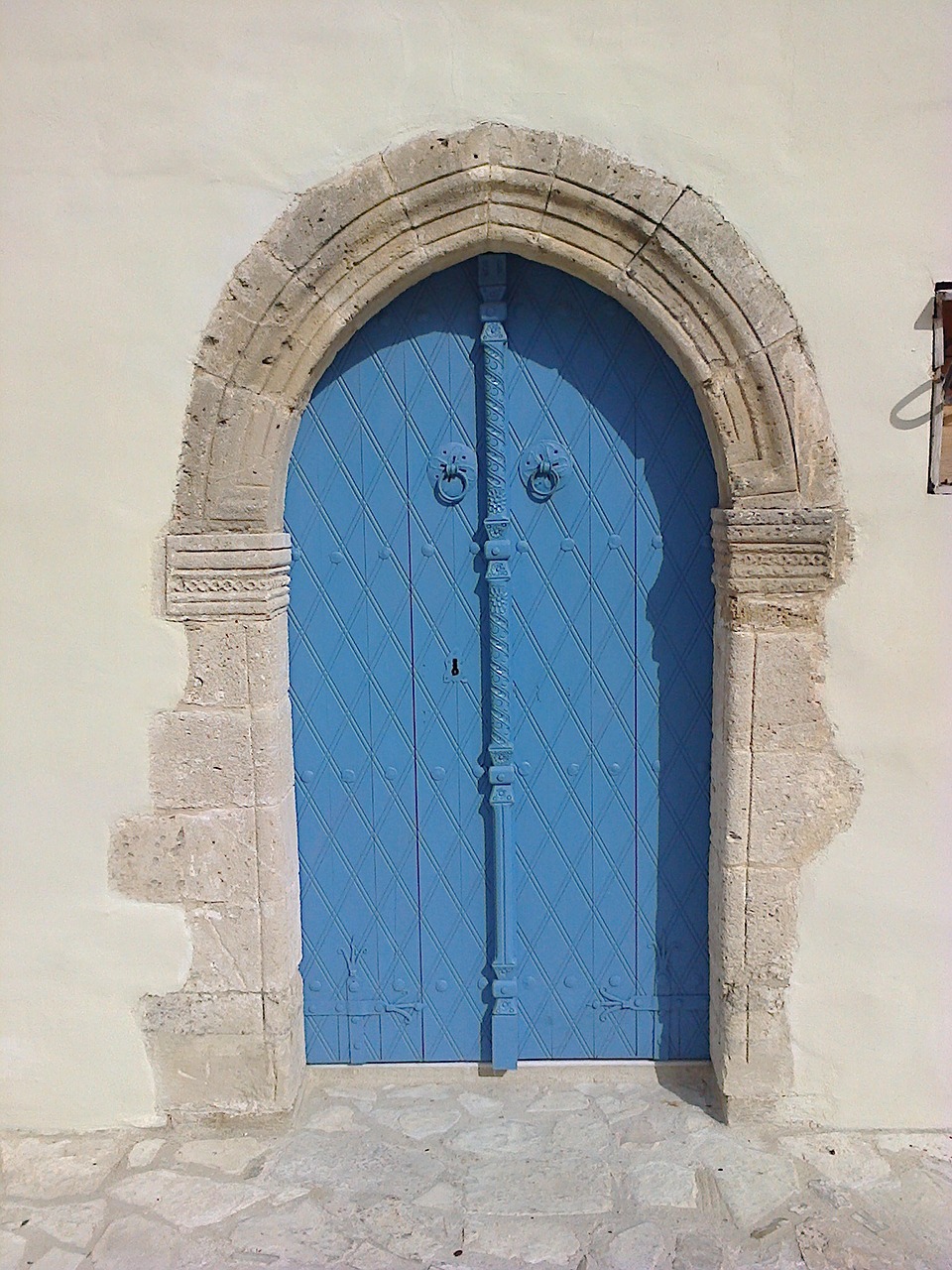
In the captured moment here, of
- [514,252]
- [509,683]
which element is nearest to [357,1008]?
[509,683]

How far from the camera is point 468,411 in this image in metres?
3.13

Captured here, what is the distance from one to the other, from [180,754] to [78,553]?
66 cm

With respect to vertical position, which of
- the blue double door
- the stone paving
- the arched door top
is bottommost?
the stone paving

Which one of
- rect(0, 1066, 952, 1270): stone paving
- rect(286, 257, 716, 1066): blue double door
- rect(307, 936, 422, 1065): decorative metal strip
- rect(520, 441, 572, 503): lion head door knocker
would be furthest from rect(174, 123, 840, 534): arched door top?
rect(0, 1066, 952, 1270): stone paving

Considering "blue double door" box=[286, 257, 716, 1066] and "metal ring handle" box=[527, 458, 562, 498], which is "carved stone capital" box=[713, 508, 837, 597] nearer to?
"blue double door" box=[286, 257, 716, 1066]

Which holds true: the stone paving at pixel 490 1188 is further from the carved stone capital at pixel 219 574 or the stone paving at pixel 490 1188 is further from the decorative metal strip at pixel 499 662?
the carved stone capital at pixel 219 574

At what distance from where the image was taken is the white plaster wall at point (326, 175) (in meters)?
2.76

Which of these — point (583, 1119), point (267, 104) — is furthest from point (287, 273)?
point (583, 1119)

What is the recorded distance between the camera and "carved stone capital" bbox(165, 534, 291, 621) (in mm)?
2932

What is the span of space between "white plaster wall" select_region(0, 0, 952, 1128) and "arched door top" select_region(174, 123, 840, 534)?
7 cm

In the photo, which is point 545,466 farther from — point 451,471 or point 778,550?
point 778,550

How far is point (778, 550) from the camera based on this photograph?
2.90 metres

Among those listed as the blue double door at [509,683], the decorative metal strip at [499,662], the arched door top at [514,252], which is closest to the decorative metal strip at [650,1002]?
the blue double door at [509,683]

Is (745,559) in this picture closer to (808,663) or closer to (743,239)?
(808,663)
